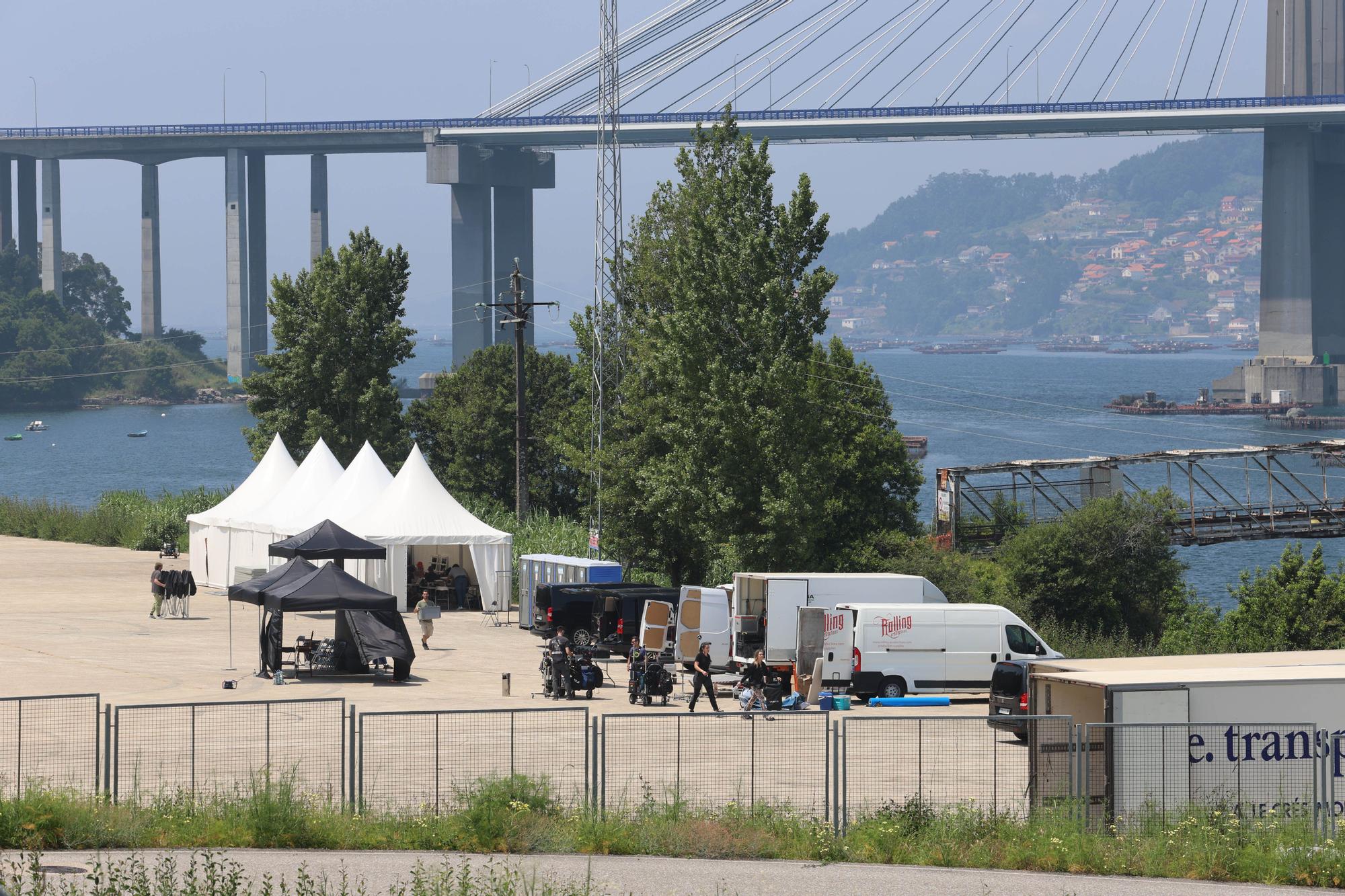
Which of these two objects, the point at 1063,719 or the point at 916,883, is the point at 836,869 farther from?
the point at 1063,719

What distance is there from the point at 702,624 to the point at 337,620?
6.41 m

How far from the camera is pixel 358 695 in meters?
25.8

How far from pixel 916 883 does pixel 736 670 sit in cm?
1500

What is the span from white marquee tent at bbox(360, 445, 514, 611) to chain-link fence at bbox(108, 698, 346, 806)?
748 inches

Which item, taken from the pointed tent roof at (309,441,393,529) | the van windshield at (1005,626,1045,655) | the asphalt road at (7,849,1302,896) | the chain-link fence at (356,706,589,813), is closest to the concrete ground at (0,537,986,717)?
the van windshield at (1005,626,1045,655)

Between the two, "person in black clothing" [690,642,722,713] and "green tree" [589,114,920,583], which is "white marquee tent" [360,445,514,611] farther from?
"person in black clothing" [690,642,722,713]

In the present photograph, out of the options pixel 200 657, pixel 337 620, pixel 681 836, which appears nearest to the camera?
pixel 681 836

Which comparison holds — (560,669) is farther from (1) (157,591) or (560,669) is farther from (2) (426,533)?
(1) (157,591)

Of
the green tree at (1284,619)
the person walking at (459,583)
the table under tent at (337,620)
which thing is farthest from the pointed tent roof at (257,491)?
the green tree at (1284,619)

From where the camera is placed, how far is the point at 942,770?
17.6 meters

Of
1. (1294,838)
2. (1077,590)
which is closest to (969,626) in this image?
(1294,838)

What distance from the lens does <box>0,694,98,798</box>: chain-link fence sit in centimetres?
1662

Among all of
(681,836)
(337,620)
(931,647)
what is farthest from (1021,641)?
(681,836)

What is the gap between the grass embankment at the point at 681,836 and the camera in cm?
1517
